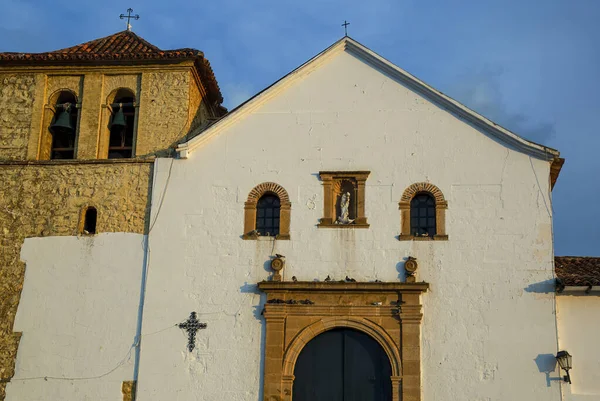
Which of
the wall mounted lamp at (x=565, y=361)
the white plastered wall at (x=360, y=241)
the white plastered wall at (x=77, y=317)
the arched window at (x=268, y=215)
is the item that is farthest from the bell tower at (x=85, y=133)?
the wall mounted lamp at (x=565, y=361)

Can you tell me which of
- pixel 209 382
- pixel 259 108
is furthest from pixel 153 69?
pixel 209 382

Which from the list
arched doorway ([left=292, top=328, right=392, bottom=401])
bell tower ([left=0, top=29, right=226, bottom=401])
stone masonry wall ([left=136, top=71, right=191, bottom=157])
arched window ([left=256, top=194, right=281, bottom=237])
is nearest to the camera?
arched doorway ([left=292, top=328, right=392, bottom=401])

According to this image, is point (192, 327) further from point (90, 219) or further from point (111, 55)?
point (111, 55)

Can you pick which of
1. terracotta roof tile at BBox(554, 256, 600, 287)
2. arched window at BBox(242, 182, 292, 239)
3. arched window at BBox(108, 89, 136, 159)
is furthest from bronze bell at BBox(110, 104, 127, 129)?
terracotta roof tile at BBox(554, 256, 600, 287)

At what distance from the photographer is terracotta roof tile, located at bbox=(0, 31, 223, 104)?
20.4 m

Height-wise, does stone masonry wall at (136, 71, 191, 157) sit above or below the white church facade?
above

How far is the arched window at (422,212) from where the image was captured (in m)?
18.3

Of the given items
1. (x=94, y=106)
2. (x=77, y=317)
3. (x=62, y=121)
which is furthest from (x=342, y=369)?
(x=62, y=121)

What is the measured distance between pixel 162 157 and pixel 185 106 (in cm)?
134

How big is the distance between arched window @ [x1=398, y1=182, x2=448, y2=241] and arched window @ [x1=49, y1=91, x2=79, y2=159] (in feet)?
24.6

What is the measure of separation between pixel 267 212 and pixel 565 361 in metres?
6.52

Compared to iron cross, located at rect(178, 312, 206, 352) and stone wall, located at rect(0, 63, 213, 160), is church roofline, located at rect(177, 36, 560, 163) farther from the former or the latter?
iron cross, located at rect(178, 312, 206, 352)

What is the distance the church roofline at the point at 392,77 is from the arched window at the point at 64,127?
2.90 metres

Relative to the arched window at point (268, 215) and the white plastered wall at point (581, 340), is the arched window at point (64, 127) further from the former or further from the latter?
the white plastered wall at point (581, 340)
